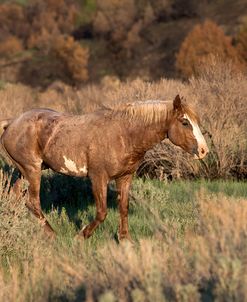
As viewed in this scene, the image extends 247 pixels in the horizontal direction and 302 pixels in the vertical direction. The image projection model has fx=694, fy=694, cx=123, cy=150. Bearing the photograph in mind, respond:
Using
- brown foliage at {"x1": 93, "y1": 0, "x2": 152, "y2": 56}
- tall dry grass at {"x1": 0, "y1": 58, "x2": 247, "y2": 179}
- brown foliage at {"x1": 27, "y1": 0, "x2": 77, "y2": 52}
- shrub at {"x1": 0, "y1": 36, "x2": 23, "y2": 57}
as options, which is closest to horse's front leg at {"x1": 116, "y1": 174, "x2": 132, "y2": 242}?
tall dry grass at {"x1": 0, "y1": 58, "x2": 247, "y2": 179}

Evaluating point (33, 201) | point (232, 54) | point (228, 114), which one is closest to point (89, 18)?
point (232, 54)

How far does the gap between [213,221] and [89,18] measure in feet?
275

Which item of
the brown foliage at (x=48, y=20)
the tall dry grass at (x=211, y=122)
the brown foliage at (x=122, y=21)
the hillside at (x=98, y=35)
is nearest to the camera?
the tall dry grass at (x=211, y=122)

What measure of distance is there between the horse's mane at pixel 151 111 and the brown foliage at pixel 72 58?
2114 inches

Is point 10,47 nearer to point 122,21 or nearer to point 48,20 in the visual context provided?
point 48,20

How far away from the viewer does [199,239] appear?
5.09 m

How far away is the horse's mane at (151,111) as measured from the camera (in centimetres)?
778

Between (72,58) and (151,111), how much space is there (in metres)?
55.7

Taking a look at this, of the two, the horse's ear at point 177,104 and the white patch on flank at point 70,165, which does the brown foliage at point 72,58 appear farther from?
the horse's ear at point 177,104

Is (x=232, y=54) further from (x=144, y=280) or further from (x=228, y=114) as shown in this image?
(x=144, y=280)

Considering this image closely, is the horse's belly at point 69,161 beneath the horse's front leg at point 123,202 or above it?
above

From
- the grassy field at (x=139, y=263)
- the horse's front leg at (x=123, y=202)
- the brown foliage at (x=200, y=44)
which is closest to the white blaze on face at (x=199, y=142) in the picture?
the grassy field at (x=139, y=263)

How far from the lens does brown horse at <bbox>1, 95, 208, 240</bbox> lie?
7.75m

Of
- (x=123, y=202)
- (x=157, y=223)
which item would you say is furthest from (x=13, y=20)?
(x=157, y=223)
